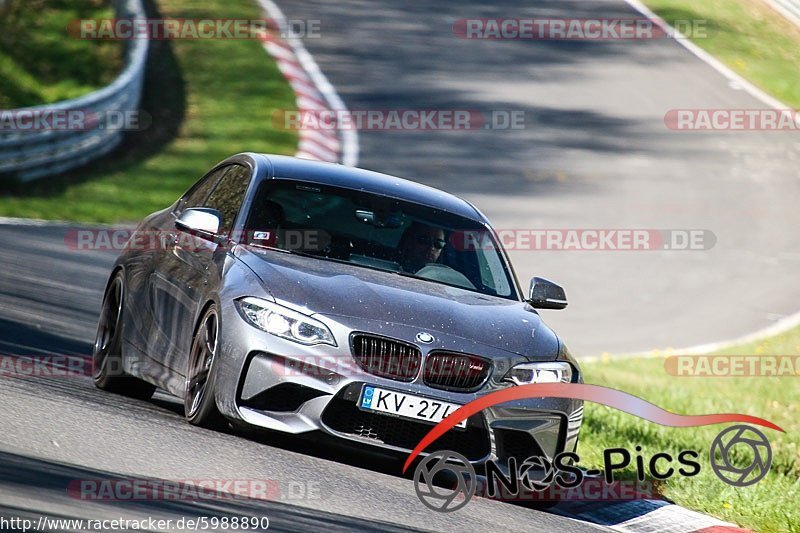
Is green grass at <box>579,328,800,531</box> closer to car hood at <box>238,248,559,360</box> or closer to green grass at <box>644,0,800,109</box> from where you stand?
car hood at <box>238,248,559,360</box>

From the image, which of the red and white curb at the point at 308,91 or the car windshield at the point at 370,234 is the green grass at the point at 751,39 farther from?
the car windshield at the point at 370,234

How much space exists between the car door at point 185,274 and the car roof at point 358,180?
0.20m

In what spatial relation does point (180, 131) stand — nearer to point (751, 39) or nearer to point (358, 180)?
point (751, 39)

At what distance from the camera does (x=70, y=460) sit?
6520 mm

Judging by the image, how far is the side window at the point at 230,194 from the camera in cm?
867

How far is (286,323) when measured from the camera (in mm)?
7387

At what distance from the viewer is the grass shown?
20562mm

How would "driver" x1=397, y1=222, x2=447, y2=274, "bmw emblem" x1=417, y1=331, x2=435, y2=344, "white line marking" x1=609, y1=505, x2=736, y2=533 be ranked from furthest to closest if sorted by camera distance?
"driver" x1=397, y1=222, x2=447, y2=274 → "white line marking" x1=609, y1=505, x2=736, y2=533 → "bmw emblem" x1=417, y1=331, x2=435, y2=344

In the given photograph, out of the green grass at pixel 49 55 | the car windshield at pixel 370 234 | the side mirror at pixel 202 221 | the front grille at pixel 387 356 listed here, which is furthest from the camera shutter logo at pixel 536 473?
the green grass at pixel 49 55

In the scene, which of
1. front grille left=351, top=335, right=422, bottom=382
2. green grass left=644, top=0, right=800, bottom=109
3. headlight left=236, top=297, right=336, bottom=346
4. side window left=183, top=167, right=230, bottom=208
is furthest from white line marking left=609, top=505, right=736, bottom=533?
green grass left=644, top=0, right=800, bottom=109

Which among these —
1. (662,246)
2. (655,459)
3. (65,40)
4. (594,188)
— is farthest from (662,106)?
(655,459)

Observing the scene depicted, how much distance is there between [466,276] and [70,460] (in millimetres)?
2942

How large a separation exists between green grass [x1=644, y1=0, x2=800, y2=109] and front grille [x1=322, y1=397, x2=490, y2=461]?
24369 millimetres

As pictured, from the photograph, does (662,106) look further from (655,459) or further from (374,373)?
(374,373)
